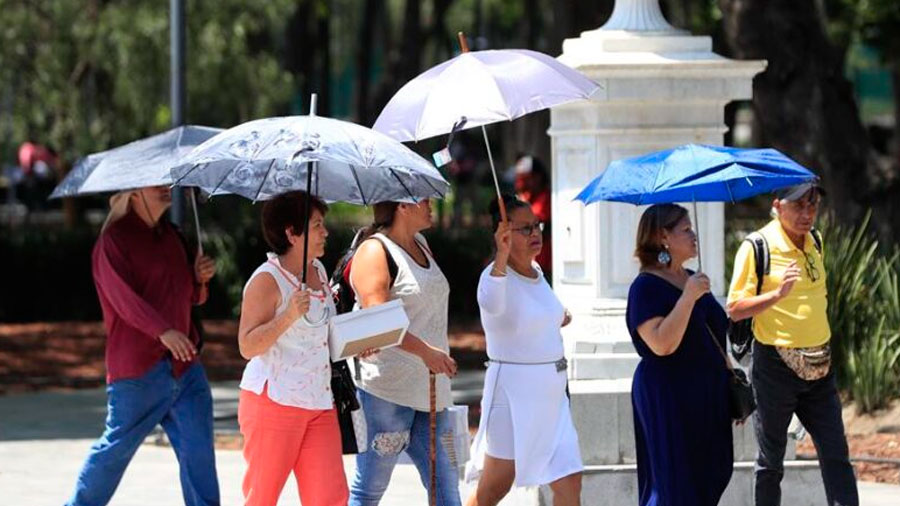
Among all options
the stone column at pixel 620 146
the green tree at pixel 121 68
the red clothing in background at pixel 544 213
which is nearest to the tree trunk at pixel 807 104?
the red clothing in background at pixel 544 213

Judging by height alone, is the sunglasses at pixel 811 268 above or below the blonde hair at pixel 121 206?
below

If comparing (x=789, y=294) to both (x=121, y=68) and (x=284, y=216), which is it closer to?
(x=284, y=216)

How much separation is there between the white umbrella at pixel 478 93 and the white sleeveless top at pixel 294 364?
33.1 inches

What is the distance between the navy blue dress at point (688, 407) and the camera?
7160mm

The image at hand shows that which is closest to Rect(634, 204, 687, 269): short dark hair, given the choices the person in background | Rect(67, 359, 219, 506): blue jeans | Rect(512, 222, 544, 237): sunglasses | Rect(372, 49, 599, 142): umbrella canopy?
Rect(512, 222, 544, 237): sunglasses

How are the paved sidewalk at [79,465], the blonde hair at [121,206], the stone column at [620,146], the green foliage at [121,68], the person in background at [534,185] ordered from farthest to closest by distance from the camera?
the green foliage at [121,68] → the person in background at [534,185] → the paved sidewalk at [79,465] → the stone column at [620,146] → the blonde hair at [121,206]

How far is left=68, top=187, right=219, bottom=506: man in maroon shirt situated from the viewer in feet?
26.9

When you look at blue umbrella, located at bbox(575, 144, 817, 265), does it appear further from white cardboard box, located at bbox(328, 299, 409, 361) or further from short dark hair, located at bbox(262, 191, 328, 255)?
short dark hair, located at bbox(262, 191, 328, 255)

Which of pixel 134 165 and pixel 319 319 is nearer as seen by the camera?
pixel 319 319

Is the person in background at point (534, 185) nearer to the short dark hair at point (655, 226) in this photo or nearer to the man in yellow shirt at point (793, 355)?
the man in yellow shirt at point (793, 355)

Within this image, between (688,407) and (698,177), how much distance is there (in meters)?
0.92

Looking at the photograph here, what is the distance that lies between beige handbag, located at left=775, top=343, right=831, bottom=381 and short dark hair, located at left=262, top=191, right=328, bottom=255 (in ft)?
7.76

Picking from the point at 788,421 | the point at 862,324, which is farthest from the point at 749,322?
the point at 862,324

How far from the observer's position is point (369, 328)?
682cm
